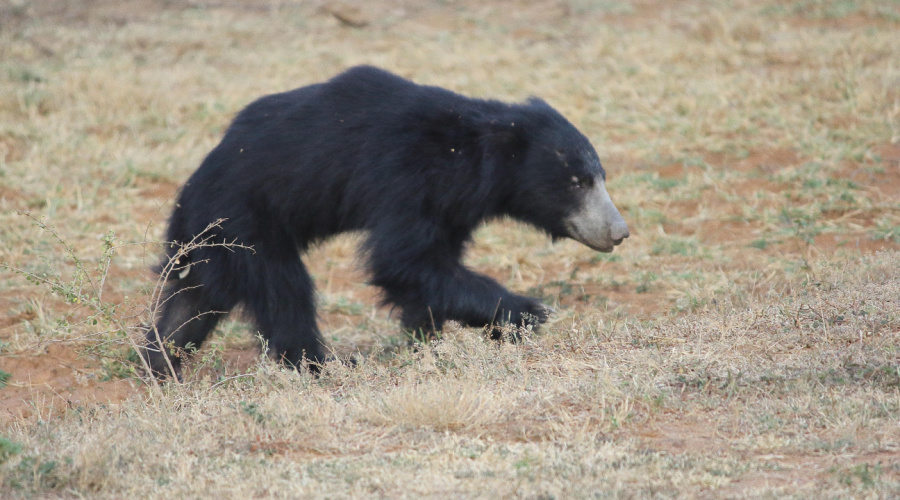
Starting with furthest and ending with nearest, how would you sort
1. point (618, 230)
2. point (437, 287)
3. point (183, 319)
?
point (183, 319), point (618, 230), point (437, 287)

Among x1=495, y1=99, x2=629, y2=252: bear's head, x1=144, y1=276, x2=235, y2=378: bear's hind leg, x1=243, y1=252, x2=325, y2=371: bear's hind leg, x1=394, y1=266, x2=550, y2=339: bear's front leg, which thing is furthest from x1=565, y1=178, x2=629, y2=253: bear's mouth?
x1=144, y1=276, x2=235, y2=378: bear's hind leg

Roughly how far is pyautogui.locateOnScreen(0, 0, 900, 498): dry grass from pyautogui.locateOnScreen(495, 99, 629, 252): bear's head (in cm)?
60

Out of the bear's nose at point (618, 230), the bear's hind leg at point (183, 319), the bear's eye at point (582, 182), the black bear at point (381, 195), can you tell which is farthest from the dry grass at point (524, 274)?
the bear's eye at point (582, 182)

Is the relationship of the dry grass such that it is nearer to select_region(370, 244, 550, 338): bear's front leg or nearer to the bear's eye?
select_region(370, 244, 550, 338): bear's front leg

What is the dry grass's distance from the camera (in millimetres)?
3059

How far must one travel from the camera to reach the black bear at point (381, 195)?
4770mm

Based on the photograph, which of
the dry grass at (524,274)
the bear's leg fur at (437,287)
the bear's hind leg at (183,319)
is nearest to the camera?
the dry grass at (524,274)

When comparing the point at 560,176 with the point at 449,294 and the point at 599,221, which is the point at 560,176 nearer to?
the point at 599,221

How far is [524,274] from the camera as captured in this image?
6.80 meters

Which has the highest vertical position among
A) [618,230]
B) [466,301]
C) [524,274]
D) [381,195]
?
[381,195]

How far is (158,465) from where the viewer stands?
10.2 feet

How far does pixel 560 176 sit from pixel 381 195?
0.97 m

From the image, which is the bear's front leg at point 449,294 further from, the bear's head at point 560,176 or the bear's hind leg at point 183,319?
the bear's hind leg at point 183,319

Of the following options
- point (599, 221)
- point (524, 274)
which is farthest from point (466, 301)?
point (524, 274)
